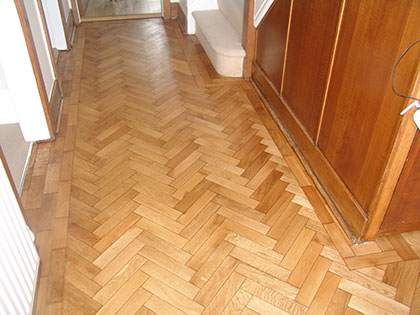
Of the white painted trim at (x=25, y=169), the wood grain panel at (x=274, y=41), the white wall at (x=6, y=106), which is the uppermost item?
the wood grain panel at (x=274, y=41)

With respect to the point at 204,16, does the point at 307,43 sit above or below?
above

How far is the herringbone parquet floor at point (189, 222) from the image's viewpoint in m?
1.88

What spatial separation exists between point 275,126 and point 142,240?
55.4 inches

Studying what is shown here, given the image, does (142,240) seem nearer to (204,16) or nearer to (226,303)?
(226,303)

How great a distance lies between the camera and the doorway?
5.15 m

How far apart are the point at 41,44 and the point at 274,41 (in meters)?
1.74

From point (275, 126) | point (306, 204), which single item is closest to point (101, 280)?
point (306, 204)

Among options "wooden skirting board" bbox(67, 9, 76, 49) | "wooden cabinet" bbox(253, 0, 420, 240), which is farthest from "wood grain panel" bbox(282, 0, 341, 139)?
"wooden skirting board" bbox(67, 9, 76, 49)

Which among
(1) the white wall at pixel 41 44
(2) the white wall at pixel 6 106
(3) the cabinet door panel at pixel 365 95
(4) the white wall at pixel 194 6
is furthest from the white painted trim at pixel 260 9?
(2) the white wall at pixel 6 106

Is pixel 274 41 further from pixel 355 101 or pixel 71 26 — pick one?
pixel 71 26

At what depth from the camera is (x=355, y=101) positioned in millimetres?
2016

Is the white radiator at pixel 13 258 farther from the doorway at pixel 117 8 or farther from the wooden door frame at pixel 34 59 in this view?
the doorway at pixel 117 8

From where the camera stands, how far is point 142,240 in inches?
A: 85.1

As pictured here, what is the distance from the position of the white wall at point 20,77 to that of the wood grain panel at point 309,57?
1720 millimetres
